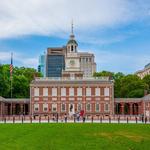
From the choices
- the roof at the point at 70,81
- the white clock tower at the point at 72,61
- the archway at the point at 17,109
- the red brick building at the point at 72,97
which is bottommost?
the archway at the point at 17,109

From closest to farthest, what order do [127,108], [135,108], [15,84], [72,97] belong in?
[72,97], [15,84], [135,108], [127,108]

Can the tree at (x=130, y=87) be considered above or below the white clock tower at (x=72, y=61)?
below

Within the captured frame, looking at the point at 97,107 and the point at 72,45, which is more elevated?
the point at 72,45

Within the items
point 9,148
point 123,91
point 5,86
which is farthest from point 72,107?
point 9,148

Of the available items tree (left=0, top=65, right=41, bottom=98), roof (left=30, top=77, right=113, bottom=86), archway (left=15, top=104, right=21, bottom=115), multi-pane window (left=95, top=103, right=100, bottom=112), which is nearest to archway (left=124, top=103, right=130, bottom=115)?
multi-pane window (left=95, top=103, right=100, bottom=112)

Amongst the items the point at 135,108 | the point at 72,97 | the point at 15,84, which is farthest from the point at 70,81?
the point at 135,108

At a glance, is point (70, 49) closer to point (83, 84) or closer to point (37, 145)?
point (83, 84)

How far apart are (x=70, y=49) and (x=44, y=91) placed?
39.4 ft

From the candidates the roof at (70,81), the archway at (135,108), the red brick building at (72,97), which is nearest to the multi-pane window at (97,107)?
the red brick building at (72,97)

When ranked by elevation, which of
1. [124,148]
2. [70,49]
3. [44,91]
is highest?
[70,49]

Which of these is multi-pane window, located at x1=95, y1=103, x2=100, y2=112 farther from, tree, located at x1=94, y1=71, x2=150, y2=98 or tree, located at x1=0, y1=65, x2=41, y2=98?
tree, located at x1=0, y1=65, x2=41, y2=98

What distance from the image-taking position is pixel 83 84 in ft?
219

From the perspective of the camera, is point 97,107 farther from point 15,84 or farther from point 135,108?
point 15,84

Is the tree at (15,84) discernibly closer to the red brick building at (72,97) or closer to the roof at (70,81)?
the roof at (70,81)
